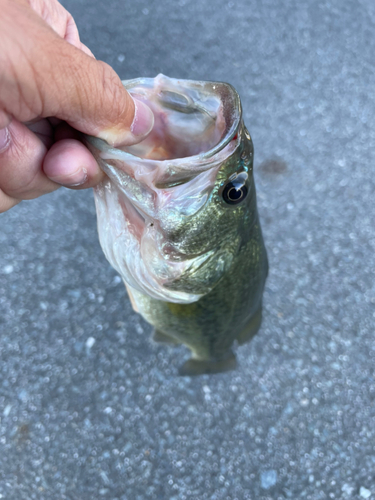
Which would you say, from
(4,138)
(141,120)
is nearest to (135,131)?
(141,120)

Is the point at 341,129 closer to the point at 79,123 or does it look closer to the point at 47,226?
the point at 47,226

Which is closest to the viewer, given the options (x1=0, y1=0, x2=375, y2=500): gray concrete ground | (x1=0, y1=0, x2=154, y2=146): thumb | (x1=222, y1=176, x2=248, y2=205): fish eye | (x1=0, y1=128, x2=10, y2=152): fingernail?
(x1=0, y1=0, x2=154, y2=146): thumb

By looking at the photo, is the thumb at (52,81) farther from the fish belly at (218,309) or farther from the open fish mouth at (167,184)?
the fish belly at (218,309)

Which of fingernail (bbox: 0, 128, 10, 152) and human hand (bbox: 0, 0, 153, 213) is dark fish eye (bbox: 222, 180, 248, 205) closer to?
human hand (bbox: 0, 0, 153, 213)

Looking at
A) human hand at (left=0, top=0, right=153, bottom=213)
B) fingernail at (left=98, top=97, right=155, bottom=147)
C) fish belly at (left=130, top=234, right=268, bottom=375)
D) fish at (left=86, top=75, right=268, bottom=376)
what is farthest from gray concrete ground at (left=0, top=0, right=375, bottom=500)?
fingernail at (left=98, top=97, right=155, bottom=147)

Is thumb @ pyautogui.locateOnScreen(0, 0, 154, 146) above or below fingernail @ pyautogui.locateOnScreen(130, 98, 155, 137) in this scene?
above

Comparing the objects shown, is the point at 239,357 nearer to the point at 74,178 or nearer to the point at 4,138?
the point at 74,178

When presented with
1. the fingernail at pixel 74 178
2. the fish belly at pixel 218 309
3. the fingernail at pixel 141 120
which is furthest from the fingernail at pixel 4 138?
the fish belly at pixel 218 309
